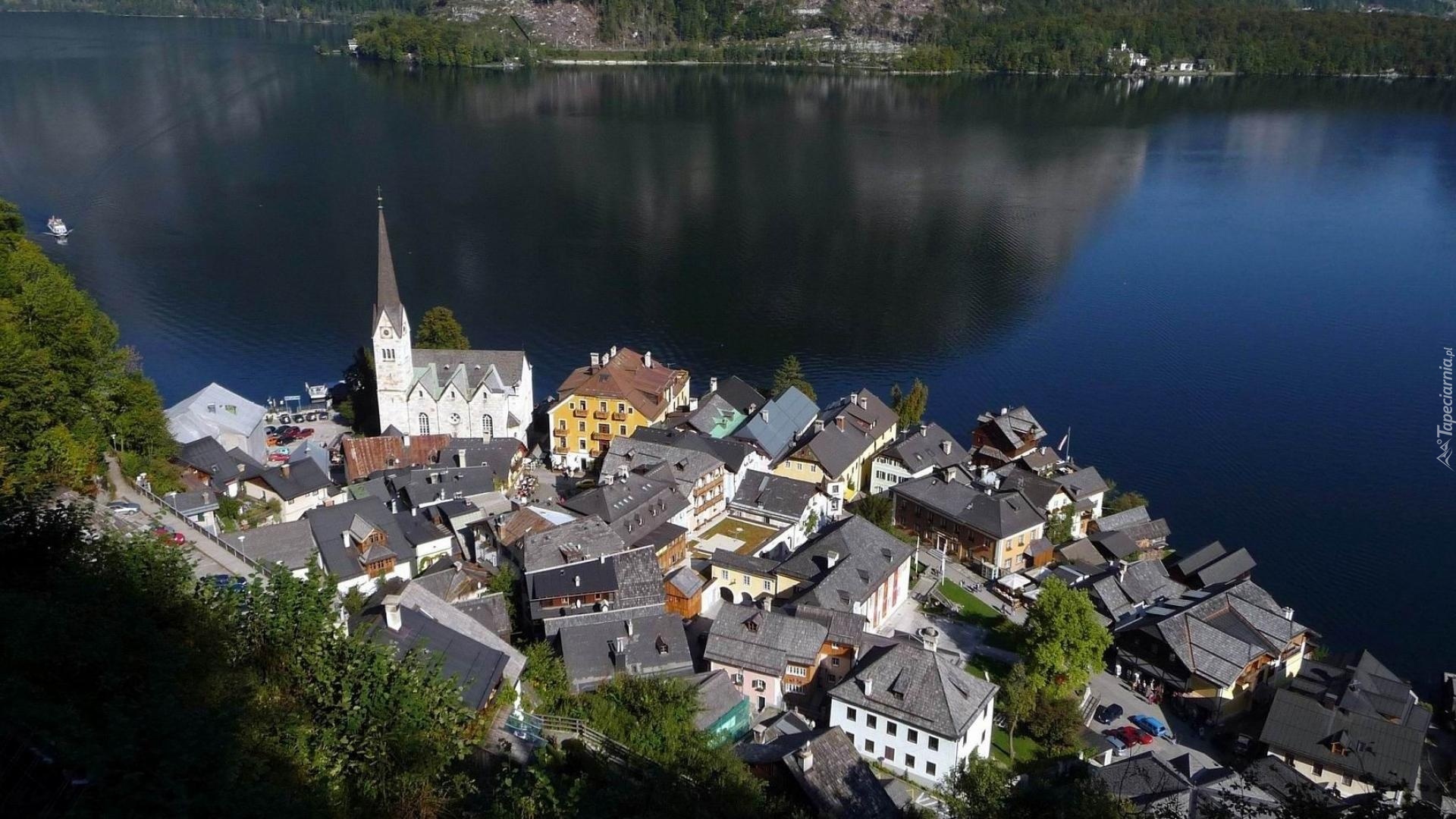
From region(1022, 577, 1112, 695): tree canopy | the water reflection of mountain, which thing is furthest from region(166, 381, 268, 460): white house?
region(1022, 577, 1112, 695): tree canopy

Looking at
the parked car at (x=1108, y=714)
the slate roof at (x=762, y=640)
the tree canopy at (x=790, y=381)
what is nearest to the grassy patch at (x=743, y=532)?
the slate roof at (x=762, y=640)

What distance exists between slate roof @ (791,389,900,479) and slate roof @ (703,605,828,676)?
1452 cm

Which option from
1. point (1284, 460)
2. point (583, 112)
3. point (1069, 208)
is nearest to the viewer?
point (1284, 460)

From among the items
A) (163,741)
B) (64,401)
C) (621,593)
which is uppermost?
(163,741)

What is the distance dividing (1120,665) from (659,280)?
4736 cm

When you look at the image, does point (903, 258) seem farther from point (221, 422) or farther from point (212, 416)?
point (212, 416)

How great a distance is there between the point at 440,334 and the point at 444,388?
7.81m

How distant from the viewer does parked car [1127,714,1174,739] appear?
31.1 m

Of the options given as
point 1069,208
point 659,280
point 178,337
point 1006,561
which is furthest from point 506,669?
point 1069,208

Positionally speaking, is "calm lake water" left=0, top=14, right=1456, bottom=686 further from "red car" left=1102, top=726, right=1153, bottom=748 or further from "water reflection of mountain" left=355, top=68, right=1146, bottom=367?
"red car" left=1102, top=726, right=1153, bottom=748

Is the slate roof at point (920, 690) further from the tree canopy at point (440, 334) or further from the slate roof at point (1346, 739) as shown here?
the tree canopy at point (440, 334)

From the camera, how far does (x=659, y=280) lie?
75375 mm

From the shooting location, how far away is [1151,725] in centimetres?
3150

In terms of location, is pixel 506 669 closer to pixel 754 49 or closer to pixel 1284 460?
pixel 1284 460
